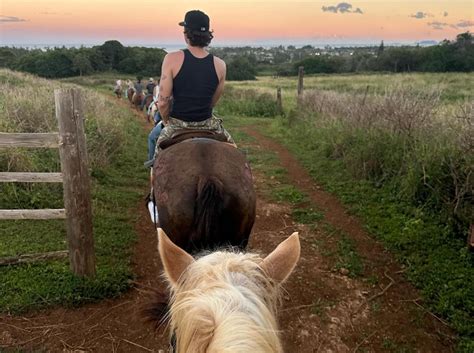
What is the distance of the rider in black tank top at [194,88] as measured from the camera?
3.34 meters

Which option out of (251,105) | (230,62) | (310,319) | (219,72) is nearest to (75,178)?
(219,72)

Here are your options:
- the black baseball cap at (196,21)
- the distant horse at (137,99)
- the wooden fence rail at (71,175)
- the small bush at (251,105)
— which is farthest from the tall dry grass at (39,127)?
the small bush at (251,105)

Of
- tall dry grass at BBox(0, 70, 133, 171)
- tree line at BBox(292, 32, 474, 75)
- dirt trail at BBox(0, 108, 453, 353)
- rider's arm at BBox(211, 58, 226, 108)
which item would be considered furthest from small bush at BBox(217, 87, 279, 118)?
tree line at BBox(292, 32, 474, 75)

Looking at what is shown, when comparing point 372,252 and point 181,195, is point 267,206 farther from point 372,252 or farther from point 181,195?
point 181,195

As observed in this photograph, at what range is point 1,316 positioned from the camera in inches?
149

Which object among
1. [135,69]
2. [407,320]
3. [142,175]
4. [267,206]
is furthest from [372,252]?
[135,69]

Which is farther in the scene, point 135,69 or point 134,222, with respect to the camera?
point 135,69

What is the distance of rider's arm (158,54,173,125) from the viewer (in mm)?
3307

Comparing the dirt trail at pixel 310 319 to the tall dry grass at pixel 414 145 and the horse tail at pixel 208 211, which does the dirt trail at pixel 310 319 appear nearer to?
the horse tail at pixel 208 211

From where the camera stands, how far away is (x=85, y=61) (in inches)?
2015

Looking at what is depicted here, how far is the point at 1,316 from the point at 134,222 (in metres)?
2.49

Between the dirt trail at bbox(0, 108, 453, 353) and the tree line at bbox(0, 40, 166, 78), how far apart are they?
50.5 metres

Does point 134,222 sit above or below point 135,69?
below

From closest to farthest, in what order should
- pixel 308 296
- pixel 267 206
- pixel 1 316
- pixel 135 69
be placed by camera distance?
pixel 1 316 → pixel 308 296 → pixel 267 206 → pixel 135 69
